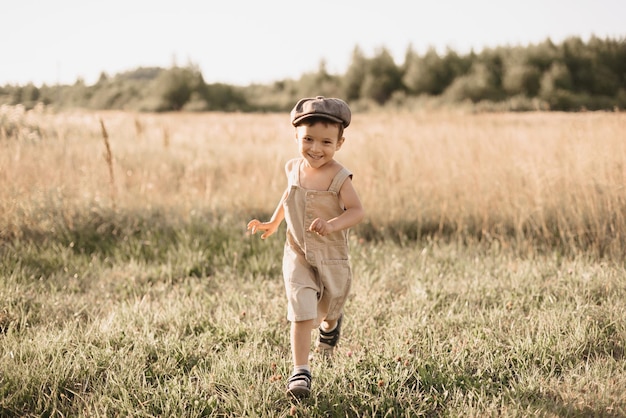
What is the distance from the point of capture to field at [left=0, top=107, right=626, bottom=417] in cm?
241

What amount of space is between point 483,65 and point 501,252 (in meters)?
33.3

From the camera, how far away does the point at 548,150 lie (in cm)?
578

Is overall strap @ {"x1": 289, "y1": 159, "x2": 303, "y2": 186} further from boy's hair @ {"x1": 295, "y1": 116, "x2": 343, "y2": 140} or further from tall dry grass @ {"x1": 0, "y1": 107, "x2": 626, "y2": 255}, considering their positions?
tall dry grass @ {"x1": 0, "y1": 107, "x2": 626, "y2": 255}

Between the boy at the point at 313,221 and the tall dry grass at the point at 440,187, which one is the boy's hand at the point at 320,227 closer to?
the boy at the point at 313,221

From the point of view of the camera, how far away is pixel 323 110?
226cm

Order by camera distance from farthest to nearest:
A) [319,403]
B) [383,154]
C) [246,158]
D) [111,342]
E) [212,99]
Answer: [212,99] → [246,158] → [383,154] → [111,342] → [319,403]

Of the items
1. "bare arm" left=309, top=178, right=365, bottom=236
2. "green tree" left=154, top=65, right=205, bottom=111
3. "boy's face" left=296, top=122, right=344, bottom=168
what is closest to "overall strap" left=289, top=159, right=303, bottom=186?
"boy's face" left=296, top=122, right=344, bottom=168

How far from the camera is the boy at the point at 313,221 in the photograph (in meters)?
2.30

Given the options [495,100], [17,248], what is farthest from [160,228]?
[495,100]

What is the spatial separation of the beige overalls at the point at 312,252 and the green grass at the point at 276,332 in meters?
0.40

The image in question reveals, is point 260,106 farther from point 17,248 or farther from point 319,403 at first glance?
point 319,403

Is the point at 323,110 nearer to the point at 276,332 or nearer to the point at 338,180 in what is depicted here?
the point at 338,180

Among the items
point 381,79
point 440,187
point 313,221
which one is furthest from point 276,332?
point 381,79

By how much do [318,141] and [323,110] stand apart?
142 millimetres
